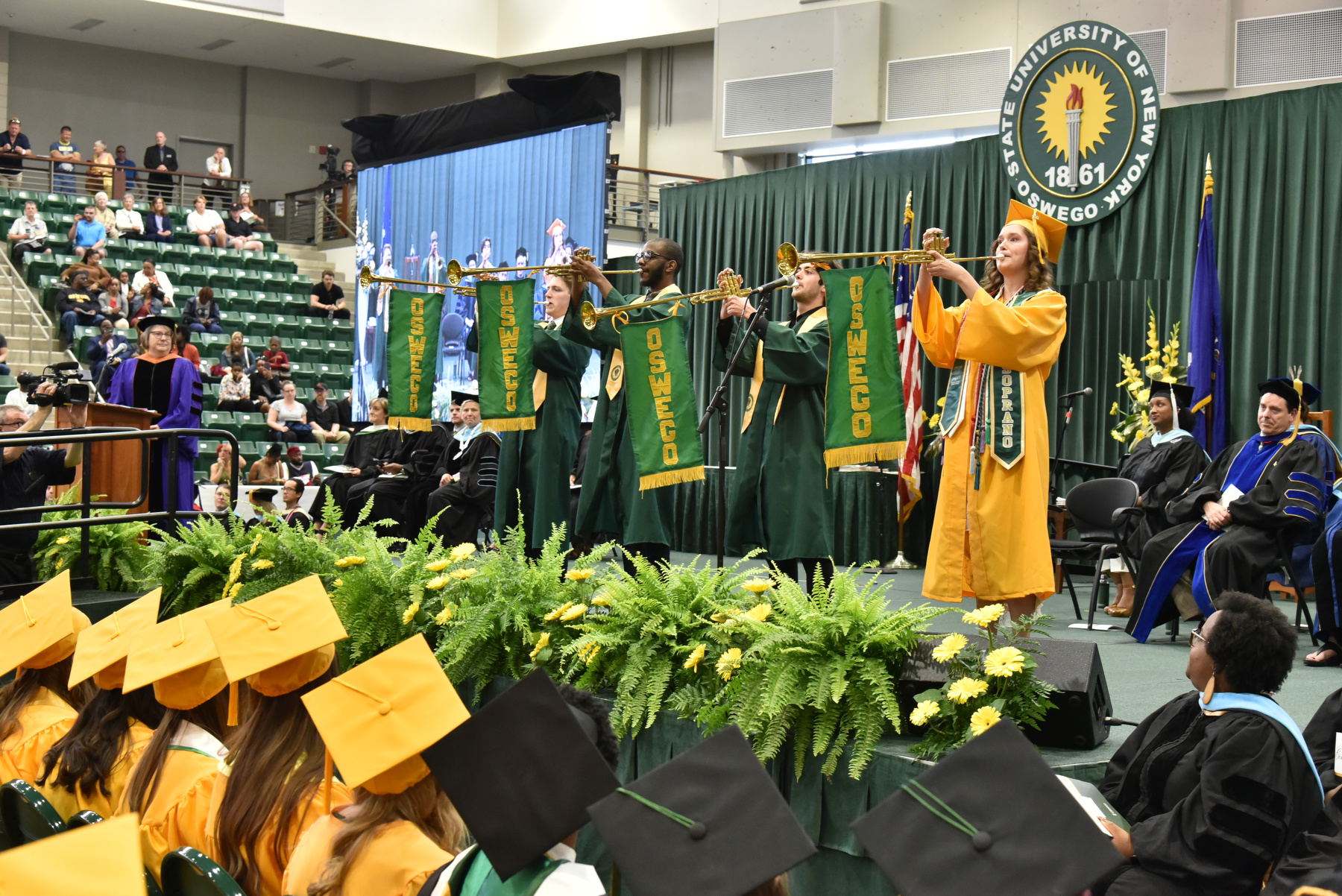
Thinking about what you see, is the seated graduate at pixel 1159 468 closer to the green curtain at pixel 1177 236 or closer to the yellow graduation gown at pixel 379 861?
the green curtain at pixel 1177 236

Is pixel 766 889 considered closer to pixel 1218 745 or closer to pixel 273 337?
pixel 1218 745

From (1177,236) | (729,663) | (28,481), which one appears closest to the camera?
(729,663)

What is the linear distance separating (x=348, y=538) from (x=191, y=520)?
1827 mm

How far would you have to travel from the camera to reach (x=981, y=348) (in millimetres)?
4465

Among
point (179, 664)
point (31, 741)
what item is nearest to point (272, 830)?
point (179, 664)

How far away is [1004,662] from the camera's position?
309 cm

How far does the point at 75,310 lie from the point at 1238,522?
1334 centimetres

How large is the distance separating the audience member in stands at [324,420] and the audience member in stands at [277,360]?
18.4 inches

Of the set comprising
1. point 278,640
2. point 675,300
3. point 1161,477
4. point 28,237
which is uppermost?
point 28,237

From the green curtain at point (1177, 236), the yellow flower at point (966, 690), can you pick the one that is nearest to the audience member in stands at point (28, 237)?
the green curtain at point (1177, 236)

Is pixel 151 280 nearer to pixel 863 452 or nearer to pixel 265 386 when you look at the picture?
pixel 265 386

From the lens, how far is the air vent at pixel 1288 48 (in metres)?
10.6

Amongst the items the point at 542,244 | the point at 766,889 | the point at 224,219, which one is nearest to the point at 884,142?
the point at 542,244

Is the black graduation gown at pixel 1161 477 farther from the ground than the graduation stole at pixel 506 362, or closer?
closer
